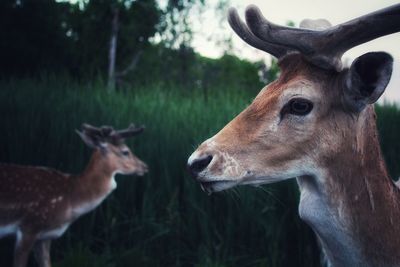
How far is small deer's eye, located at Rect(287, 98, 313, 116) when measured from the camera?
2096 millimetres

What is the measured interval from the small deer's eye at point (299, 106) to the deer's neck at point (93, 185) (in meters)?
2.93

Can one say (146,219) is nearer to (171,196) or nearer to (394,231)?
(171,196)

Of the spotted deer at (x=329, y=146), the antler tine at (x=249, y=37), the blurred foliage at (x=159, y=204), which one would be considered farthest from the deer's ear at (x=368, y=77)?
the blurred foliage at (x=159, y=204)

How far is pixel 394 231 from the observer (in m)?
2.06

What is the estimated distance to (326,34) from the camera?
6.72ft

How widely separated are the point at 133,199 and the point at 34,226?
1064 millimetres

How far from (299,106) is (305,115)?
4cm

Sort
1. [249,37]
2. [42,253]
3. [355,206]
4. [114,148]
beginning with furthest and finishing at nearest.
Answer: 1. [114,148]
2. [42,253]
3. [249,37]
4. [355,206]

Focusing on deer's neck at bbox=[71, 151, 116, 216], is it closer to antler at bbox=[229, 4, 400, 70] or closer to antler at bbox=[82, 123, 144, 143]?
antler at bbox=[82, 123, 144, 143]

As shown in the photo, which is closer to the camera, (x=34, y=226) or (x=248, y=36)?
(x=248, y=36)

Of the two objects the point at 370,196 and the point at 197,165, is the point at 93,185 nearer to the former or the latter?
the point at 197,165

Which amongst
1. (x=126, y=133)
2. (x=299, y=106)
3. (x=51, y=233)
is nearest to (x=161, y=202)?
(x=126, y=133)

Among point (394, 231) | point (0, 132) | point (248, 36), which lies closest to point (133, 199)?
point (0, 132)

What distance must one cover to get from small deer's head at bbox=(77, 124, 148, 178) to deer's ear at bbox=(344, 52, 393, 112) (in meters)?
3.14
